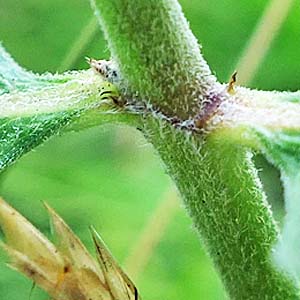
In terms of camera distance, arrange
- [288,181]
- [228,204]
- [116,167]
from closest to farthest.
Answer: [288,181], [228,204], [116,167]

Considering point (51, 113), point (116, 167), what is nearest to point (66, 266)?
point (51, 113)

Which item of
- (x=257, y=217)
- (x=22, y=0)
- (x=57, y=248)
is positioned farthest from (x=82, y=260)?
(x=22, y=0)

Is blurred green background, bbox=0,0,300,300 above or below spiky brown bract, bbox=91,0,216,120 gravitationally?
above

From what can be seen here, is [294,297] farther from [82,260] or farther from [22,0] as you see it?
[22,0]

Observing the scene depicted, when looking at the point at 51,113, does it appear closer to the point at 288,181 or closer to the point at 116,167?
the point at 288,181

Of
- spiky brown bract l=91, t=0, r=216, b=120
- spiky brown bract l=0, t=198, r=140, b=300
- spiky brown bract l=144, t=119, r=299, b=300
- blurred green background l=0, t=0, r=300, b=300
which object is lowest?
spiky brown bract l=0, t=198, r=140, b=300

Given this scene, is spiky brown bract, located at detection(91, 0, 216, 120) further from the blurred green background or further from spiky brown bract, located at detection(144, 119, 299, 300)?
the blurred green background

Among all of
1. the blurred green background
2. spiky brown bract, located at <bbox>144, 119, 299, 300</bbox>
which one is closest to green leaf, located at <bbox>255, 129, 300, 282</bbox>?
spiky brown bract, located at <bbox>144, 119, 299, 300</bbox>
